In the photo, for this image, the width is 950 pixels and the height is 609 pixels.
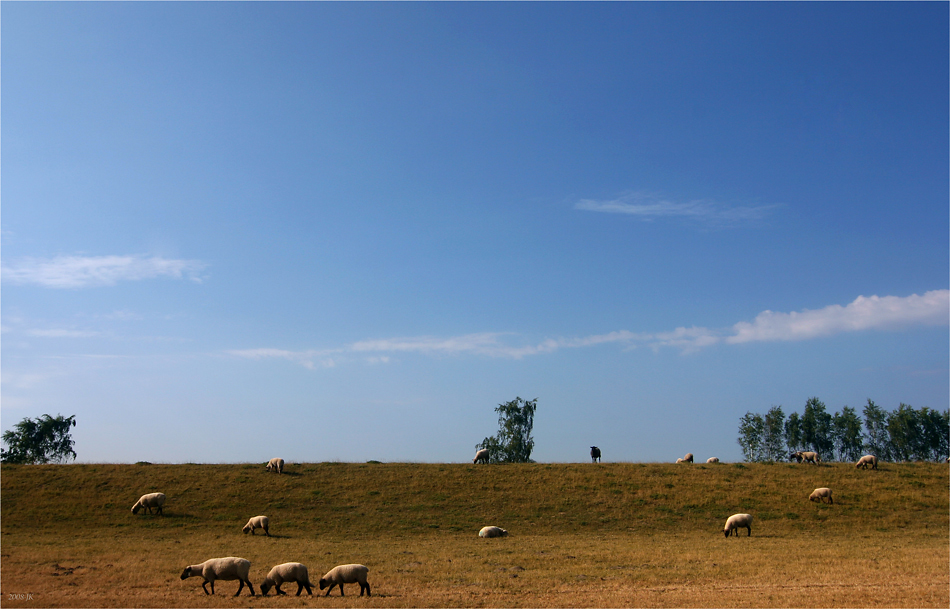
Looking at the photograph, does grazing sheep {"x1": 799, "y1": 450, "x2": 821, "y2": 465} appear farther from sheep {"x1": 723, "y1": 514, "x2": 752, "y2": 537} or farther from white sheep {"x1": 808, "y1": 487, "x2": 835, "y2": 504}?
sheep {"x1": 723, "y1": 514, "x2": 752, "y2": 537}

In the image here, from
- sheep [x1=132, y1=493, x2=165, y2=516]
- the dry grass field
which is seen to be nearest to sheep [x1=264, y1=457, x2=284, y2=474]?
the dry grass field

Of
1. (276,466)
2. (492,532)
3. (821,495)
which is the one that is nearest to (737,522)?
(821,495)

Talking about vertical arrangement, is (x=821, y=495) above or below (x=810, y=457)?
below

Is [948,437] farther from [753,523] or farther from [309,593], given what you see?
[309,593]

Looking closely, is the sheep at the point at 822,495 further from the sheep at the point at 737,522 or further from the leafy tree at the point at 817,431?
the leafy tree at the point at 817,431

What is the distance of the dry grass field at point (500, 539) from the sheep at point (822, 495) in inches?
32.0

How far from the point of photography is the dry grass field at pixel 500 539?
18844 mm

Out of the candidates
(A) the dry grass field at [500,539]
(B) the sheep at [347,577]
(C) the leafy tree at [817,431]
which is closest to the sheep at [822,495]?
(A) the dry grass field at [500,539]

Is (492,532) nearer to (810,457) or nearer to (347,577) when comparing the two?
(347,577)

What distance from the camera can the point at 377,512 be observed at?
3962cm

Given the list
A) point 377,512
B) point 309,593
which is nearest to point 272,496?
point 377,512

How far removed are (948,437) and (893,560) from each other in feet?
321

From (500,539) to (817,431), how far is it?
91.3 meters

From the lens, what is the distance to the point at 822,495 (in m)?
41.6
